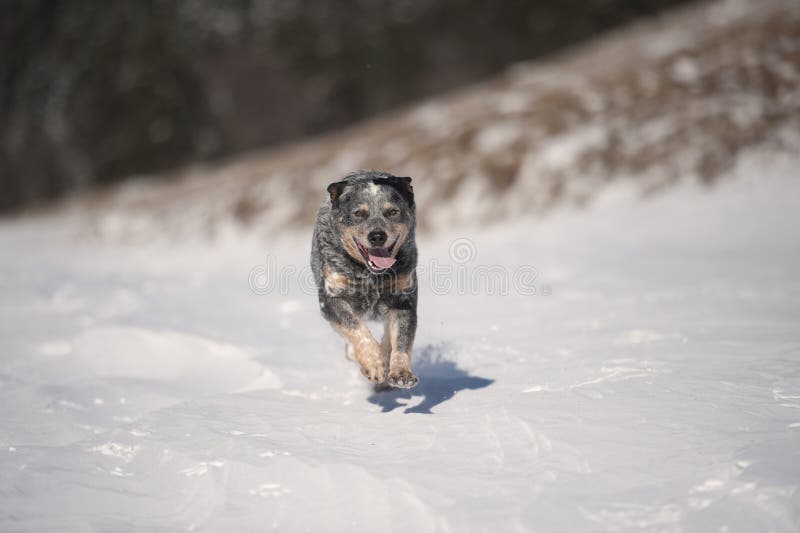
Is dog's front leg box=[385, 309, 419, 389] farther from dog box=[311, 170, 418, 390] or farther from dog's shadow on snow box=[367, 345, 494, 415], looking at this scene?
dog's shadow on snow box=[367, 345, 494, 415]

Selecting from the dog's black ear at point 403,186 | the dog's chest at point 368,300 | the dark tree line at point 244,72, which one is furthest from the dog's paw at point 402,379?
the dark tree line at point 244,72

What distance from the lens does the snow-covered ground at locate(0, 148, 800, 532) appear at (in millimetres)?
3154

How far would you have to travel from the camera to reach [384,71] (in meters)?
42.6

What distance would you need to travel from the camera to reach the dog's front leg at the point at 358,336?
4512mm

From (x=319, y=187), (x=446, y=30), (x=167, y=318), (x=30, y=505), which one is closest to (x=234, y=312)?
(x=167, y=318)

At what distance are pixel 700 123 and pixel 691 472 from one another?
14867 millimetres

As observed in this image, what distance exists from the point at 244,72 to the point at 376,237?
140 feet

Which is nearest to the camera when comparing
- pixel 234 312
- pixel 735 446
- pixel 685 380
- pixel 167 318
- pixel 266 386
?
pixel 735 446

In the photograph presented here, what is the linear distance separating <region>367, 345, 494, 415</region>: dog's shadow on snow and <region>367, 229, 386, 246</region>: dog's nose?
4.47 feet

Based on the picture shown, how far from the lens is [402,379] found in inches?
169

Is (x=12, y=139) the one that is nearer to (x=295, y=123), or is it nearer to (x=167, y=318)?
(x=295, y=123)

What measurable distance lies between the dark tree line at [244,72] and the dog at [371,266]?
3787cm

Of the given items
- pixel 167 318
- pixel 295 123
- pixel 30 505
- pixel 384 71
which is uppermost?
pixel 384 71

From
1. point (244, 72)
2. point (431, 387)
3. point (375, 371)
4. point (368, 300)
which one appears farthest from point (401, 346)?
point (244, 72)
